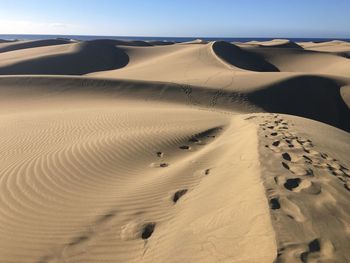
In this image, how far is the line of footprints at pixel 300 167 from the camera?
4586 millimetres

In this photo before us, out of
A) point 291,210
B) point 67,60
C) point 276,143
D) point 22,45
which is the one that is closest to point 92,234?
point 291,210

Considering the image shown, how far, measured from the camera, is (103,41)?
147ft

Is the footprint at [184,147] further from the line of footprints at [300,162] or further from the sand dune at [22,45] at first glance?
the sand dune at [22,45]

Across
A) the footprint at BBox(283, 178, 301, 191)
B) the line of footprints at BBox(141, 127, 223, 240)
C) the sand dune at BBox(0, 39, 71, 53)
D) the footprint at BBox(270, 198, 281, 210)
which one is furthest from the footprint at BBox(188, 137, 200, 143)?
the sand dune at BBox(0, 39, 71, 53)

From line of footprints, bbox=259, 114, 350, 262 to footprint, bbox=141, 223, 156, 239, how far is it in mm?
1434

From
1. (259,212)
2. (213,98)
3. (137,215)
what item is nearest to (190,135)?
(137,215)

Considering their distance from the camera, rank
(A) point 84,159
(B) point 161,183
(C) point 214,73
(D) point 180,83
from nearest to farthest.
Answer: (B) point 161,183 < (A) point 84,159 < (D) point 180,83 < (C) point 214,73

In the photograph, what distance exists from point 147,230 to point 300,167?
2.65 m

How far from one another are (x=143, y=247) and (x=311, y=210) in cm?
191

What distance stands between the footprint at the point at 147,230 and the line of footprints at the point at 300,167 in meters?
1.43

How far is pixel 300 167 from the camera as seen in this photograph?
618 centimetres

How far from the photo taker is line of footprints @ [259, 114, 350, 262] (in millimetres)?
4586

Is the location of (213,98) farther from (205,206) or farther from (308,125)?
(205,206)

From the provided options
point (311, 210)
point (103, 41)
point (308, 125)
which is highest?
point (311, 210)
